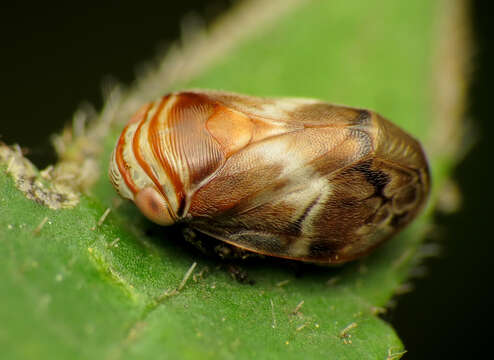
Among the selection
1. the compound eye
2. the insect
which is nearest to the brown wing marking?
the insect

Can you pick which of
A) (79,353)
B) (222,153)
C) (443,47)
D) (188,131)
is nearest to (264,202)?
(222,153)

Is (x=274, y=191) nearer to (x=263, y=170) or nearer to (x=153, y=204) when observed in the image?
(x=263, y=170)

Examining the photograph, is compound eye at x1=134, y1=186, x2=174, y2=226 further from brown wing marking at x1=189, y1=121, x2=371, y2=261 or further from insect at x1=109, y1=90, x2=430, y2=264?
brown wing marking at x1=189, y1=121, x2=371, y2=261

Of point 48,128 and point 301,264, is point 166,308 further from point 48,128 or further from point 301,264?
point 48,128

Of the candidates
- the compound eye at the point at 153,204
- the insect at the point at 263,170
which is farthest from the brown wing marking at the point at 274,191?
the compound eye at the point at 153,204

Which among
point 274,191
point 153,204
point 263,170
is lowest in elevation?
point 274,191

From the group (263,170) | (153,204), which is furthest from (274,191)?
(153,204)

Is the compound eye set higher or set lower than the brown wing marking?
higher
